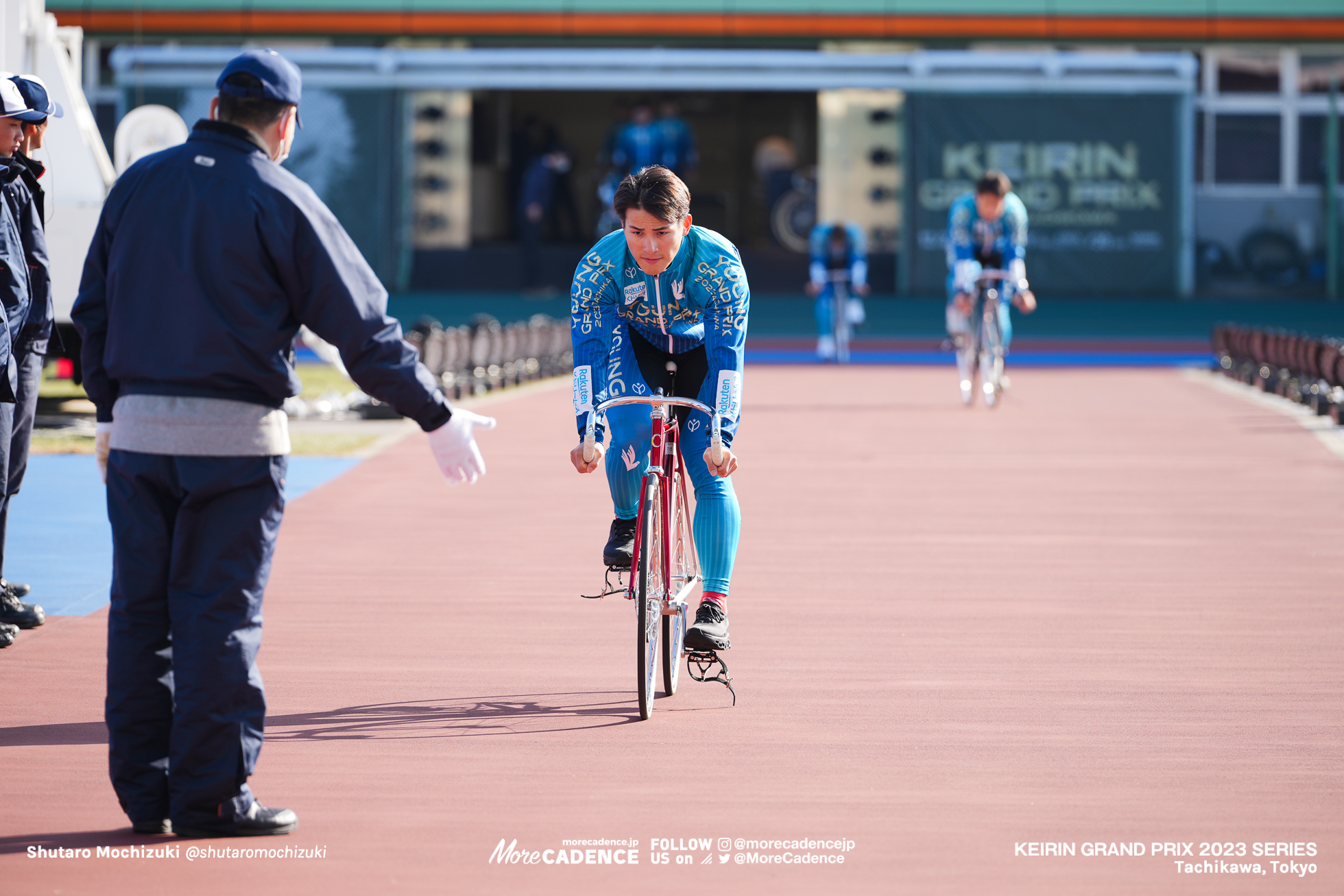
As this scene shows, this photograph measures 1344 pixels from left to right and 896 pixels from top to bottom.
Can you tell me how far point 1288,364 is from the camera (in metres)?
19.0

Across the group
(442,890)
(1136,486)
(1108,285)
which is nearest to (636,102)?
(1108,285)

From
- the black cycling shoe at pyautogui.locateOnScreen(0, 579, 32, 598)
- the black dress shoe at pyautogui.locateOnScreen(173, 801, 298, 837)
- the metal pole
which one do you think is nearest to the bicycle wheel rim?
the black dress shoe at pyautogui.locateOnScreen(173, 801, 298, 837)

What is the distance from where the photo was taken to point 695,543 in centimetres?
680

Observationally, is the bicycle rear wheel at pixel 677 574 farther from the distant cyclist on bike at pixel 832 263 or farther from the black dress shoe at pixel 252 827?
the distant cyclist on bike at pixel 832 263

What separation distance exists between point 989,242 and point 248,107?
1312cm

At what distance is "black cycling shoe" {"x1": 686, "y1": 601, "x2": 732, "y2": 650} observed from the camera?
258 inches

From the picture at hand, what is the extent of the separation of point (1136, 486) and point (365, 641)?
6569 millimetres

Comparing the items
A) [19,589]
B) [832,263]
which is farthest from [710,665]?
[832,263]

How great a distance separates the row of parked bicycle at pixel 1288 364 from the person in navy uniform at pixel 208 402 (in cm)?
1306

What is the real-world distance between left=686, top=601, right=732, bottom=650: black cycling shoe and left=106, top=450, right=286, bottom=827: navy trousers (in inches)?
75.8

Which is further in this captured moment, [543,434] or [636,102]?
[636,102]

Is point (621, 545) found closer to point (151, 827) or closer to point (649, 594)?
point (649, 594)

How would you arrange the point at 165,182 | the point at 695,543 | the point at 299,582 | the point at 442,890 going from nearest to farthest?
the point at 442,890 < the point at 165,182 < the point at 695,543 < the point at 299,582

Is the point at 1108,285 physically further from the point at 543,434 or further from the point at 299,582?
the point at 299,582
